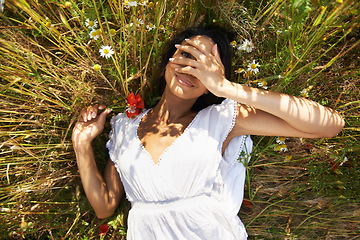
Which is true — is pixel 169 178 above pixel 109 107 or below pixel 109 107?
below

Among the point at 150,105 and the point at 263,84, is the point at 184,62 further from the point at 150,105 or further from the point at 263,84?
the point at 150,105

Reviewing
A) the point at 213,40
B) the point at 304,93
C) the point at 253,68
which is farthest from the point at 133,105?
the point at 304,93

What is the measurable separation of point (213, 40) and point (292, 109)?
70cm

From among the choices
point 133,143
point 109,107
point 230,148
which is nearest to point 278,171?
point 230,148

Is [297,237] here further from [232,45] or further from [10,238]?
[10,238]

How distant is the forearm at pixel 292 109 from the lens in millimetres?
1685

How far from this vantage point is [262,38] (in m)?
2.12

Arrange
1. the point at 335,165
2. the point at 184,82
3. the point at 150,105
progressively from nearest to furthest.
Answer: the point at 184,82
the point at 335,165
the point at 150,105

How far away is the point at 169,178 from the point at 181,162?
0.44 ft

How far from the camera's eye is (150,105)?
2.33 meters

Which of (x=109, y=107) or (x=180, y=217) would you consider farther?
(x=109, y=107)

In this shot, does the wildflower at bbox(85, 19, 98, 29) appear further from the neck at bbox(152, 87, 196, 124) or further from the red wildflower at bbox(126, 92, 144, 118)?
the neck at bbox(152, 87, 196, 124)

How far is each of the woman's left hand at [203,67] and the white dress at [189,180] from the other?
9.9 inches

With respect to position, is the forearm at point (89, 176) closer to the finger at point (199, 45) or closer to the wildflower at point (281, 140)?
the finger at point (199, 45)
